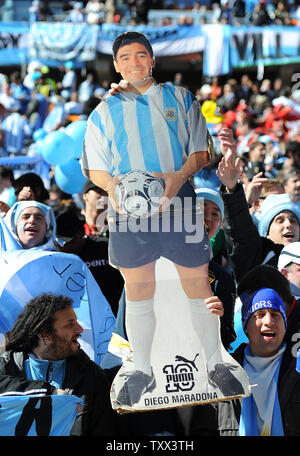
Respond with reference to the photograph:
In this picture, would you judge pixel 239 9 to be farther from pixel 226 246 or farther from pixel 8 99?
pixel 226 246

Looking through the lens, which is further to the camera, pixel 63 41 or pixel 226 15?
pixel 226 15

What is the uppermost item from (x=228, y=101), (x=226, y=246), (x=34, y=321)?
(x=228, y=101)

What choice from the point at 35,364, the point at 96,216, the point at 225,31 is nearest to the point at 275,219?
the point at 96,216

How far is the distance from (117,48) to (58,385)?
1.32 meters

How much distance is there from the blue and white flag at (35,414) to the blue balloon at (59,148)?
6.17ft

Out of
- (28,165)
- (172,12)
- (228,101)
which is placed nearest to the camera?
(28,165)

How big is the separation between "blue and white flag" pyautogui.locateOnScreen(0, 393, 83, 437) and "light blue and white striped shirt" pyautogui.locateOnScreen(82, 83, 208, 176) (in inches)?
35.7

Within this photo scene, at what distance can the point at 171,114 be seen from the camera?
86.3 inches

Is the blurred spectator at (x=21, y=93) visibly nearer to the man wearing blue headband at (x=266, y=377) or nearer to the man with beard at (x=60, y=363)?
the man with beard at (x=60, y=363)

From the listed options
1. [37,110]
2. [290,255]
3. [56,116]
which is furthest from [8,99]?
[290,255]

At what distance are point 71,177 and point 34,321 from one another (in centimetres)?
162

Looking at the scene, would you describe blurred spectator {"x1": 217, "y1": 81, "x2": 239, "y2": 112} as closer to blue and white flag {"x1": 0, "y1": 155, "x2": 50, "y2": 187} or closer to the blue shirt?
blue and white flag {"x1": 0, "y1": 155, "x2": 50, "y2": 187}

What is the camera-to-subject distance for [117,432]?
2.62 meters

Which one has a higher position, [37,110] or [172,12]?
[172,12]
